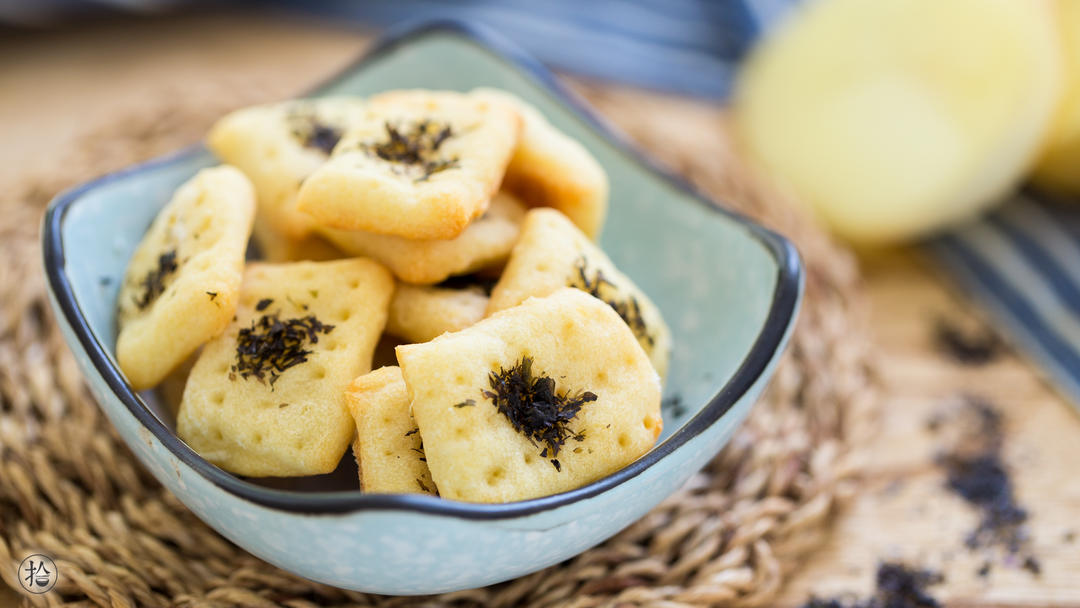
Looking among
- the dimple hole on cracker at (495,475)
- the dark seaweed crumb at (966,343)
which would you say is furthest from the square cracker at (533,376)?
the dark seaweed crumb at (966,343)

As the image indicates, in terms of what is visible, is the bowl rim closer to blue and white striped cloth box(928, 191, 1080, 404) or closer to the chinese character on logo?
the chinese character on logo

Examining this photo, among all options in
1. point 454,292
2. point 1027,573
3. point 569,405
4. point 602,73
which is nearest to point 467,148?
point 454,292

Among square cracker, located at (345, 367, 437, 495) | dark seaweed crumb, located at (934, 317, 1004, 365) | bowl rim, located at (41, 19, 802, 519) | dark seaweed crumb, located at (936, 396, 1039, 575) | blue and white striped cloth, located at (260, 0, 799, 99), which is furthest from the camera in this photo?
blue and white striped cloth, located at (260, 0, 799, 99)

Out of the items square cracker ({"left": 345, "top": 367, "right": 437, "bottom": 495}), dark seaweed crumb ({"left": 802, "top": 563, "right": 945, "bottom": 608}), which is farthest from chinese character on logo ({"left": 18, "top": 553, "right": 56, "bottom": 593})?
dark seaweed crumb ({"left": 802, "top": 563, "right": 945, "bottom": 608})

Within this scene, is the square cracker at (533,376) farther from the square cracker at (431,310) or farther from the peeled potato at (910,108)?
the peeled potato at (910,108)

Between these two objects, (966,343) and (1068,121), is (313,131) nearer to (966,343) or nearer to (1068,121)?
(966,343)

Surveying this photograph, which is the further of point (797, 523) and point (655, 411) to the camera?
point (797, 523)

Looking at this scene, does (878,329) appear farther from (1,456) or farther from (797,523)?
(1,456)
